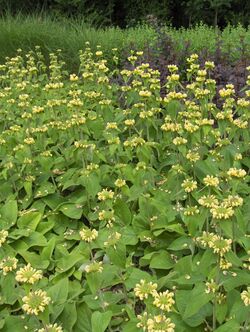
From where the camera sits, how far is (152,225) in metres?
2.70

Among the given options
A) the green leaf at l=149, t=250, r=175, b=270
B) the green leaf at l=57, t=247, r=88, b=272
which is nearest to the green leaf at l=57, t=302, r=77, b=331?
the green leaf at l=57, t=247, r=88, b=272

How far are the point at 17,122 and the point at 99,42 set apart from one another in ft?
8.98

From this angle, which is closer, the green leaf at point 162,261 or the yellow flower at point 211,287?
the yellow flower at point 211,287

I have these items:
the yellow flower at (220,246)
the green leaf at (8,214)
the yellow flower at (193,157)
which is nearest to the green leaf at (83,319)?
the yellow flower at (220,246)

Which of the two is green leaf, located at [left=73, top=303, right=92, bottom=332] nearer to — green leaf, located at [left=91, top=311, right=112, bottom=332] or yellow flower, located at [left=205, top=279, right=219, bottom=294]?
green leaf, located at [left=91, top=311, right=112, bottom=332]

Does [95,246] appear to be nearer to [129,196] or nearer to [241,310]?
[129,196]

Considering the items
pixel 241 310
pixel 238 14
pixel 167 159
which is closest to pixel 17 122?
pixel 167 159

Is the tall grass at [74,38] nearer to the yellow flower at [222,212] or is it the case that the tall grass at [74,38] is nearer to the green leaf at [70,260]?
the green leaf at [70,260]

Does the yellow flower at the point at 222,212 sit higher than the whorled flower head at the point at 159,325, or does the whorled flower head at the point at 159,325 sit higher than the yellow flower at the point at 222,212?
the yellow flower at the point at 222,212

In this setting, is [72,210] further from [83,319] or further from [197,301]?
[197,301]

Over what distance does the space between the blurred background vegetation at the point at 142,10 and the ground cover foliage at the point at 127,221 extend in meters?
6.82

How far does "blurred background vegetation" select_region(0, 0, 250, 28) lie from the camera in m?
10.2

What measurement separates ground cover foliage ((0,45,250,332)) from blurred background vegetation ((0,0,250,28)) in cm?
682

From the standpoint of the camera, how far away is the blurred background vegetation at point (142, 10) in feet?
33.4
